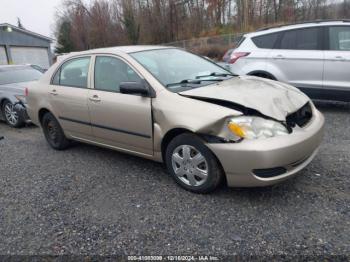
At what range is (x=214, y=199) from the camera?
3404 millimetres

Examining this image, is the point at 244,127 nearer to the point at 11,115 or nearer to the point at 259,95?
the point at 259,95

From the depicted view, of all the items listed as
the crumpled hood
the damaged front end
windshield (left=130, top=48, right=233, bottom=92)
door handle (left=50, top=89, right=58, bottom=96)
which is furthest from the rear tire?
the damaged front end

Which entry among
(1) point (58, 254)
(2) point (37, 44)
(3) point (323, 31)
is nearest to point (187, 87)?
(1) point (58, 254)

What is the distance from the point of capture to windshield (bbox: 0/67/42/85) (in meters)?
8.05

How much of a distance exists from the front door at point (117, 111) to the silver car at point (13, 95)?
3.35 meters

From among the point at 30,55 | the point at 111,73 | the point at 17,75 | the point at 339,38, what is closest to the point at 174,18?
the point at 30,55

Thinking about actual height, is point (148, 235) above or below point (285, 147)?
below

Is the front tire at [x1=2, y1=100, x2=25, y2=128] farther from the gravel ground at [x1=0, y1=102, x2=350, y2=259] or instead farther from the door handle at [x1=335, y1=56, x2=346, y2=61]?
the door handle at [x1=335, y1=56, x2=346, y2=61]

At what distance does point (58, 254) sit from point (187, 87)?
2114 millimetres

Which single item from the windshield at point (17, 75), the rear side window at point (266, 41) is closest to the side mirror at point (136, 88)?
the rear side window at point (266, 41)

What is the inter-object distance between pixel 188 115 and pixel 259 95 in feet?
2.54

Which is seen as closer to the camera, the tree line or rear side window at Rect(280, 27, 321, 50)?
rear side window at Rect(280, 27, 321, 50)

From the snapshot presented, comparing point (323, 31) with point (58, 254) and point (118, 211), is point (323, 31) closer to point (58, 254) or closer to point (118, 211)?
point (118, 211)

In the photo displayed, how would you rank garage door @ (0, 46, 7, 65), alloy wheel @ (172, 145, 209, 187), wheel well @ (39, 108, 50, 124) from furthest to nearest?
garage door @ (0, 46, 7, 65), wheel well @ (39, 108, 50, 124), alloy wheel @ (172, 145, 209, 187)
